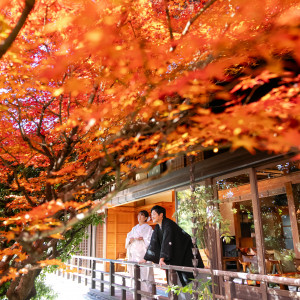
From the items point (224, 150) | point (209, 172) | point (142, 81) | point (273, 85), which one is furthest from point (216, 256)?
point (142, 81)

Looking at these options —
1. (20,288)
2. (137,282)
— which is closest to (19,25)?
(20,288)

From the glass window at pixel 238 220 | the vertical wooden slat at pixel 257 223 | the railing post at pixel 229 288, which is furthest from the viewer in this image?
the glass window at pixel 238 220

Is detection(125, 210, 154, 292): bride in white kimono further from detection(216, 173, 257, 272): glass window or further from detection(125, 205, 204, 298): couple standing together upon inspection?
detection(216, 173, 257, 272): glass window

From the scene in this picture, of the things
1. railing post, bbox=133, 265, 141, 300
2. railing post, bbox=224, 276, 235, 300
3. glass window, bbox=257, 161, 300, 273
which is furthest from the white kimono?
railing post, bbox=224, 276, 235, 300

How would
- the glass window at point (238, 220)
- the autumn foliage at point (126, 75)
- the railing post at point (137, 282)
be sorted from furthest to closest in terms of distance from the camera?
1. the railing post at point (137, 282)
2. the glass window at point (238, 220)
3. the autumn foliage at point (126, 75)

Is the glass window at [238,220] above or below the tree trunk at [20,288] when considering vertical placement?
above

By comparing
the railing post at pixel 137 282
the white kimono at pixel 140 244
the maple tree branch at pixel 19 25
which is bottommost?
the railing post at pixel 137 282

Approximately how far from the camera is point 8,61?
440 centimetres

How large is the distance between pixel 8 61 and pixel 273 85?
15.3 ft

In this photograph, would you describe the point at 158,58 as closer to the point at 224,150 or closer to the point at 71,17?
the point at 71,17

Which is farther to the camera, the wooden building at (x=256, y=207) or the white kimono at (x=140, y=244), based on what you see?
the white kimono at (x=140, y=244)

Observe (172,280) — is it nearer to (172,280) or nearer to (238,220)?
(172,280)

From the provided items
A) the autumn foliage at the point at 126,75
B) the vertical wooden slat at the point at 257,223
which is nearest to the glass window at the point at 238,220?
the vertical wooden slat at the point at 257,223

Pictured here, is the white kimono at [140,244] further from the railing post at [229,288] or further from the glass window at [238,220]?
the railing post at [229,288]
